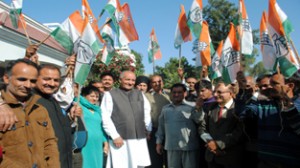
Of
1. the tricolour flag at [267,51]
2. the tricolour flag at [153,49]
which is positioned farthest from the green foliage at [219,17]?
the tricolour flag at [267,51]

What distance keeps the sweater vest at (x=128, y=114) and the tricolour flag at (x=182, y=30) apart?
6.33 feet

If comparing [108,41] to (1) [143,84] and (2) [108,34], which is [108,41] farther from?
(1) [143,84]

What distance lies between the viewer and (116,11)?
6.18 m

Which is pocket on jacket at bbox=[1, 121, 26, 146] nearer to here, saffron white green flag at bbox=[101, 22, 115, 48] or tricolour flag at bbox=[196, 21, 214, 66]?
tricolour flag at bbox=[196, 21, 214, 66]

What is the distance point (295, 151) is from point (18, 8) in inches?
185

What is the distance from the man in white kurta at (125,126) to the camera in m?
4.43

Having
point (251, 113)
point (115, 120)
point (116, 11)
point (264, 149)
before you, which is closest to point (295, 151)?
point (264, 149)

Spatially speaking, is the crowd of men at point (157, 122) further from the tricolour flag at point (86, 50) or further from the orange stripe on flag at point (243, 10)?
the orange stripe on flag at point (243, 10)

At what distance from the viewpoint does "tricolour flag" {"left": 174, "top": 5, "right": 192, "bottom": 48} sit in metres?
6.09

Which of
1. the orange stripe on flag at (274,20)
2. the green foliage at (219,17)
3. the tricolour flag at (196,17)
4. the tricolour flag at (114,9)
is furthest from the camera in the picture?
the green foliage at (219,17)

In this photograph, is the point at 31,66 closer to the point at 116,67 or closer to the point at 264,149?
the point at 264,149

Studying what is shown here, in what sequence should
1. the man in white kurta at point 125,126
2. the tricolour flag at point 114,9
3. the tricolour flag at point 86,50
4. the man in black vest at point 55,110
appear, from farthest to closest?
the tricolour flag at point 114,9, the man in white kurta at point 125,126, the tricolour flag at point 86,50, the man in black vest at point 55,110

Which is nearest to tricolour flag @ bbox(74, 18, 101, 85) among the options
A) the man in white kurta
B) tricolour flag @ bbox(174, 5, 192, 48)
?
the man in white kurta

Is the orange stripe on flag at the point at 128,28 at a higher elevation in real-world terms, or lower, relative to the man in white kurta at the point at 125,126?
higher
